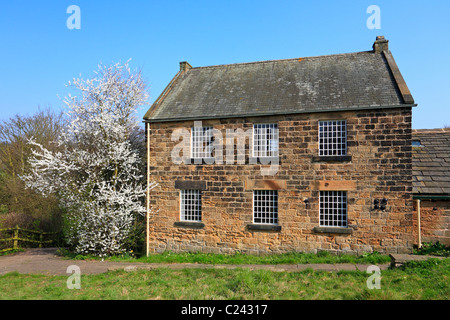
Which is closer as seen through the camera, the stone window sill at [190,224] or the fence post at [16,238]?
the stone window sill at [190,224]

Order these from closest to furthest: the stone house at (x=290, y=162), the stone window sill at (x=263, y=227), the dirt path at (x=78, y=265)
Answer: the dirt path at (x=78, y=265), the stone house at (x=290, y=162), the stone window sill at (x=263, y=227)

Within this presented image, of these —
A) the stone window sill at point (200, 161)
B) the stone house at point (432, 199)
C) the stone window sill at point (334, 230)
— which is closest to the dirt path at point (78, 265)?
the stone window sill at point (334, 230)

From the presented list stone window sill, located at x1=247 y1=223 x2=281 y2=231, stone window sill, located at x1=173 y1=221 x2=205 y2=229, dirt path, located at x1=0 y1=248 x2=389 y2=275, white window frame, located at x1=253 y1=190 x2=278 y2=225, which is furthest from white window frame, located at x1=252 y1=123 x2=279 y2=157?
dirt path, located at x1=0 y1=248 x2=389 y2=275

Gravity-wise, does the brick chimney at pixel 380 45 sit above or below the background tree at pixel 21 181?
above

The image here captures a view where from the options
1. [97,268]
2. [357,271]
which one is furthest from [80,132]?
[357,271]

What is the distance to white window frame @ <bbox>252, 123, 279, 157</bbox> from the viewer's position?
490 inches

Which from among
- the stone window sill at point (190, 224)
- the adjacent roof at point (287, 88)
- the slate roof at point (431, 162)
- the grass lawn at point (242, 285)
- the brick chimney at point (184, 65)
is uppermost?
the brick chimney at point (184, 65)

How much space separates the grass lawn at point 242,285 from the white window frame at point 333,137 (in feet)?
15.0

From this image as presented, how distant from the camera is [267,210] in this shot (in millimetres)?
12367

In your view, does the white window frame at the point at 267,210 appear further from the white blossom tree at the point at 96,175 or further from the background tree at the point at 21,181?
the background tree at the point at 21,181

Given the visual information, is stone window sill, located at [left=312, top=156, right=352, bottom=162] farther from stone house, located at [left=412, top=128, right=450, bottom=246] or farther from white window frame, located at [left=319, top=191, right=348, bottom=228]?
stone house, located at [left=412, top=128, right=450, bottom=246]

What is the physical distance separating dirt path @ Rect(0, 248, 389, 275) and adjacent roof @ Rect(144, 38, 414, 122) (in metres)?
5.71

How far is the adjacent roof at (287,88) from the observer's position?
472 inches
